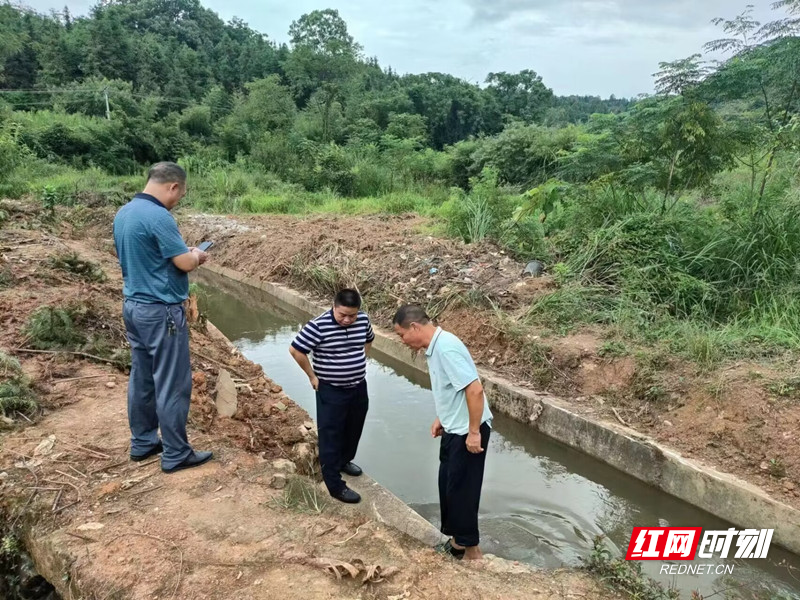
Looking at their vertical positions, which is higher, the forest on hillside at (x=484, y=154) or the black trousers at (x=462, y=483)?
the forest on hillside at (x=484, y=154)

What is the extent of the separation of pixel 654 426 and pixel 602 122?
27.7 feet

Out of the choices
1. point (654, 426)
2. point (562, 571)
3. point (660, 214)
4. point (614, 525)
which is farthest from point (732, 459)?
point (660, 214)

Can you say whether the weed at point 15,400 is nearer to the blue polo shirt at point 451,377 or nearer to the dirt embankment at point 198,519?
the dirt embankment at point 198,519

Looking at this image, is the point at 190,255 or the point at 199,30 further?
the point at 199,30

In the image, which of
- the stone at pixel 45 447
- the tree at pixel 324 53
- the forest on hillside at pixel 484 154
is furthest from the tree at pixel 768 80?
the tree at pixel 324 53

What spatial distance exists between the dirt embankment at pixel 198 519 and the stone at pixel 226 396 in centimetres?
8

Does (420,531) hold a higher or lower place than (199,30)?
lower

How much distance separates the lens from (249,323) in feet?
32.9

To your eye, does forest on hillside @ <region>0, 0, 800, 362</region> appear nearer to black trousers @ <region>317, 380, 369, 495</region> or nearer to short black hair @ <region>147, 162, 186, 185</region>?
black trousers @ <region>317, 380, 369, 495</region>

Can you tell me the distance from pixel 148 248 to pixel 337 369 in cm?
141

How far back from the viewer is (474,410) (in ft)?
10.2

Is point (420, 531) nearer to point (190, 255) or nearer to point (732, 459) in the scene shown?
point (190, 255)

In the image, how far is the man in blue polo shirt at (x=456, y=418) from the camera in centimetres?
311

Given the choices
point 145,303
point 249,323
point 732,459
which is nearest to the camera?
point 145,303
